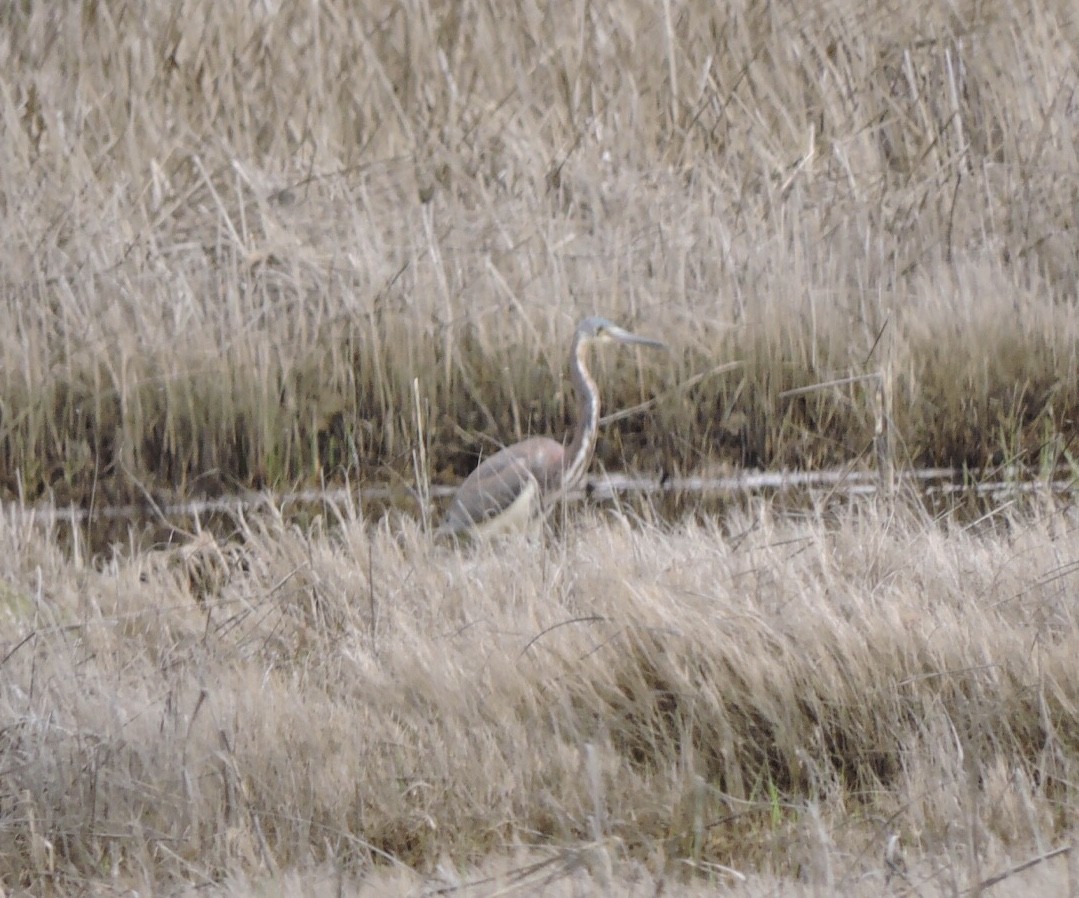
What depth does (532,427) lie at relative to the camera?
5.27 m

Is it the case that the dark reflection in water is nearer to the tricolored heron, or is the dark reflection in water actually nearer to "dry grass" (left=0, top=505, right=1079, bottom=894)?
the tricolored heron

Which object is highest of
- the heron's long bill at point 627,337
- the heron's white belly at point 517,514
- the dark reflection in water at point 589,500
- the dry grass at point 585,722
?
the heron's long bill at point 627,337

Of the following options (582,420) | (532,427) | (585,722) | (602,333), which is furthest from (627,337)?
(585,722)

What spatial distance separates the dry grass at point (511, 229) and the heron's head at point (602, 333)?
0.37 m

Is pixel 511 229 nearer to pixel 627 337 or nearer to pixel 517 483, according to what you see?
pixel 627 337

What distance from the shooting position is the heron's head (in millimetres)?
4773

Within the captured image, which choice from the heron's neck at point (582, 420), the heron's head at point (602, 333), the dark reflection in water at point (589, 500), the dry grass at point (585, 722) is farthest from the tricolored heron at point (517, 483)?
the dry grass at point (585, 722)

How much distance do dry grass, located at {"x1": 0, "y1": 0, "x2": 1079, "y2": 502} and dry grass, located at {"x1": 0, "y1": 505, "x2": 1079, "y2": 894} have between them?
1.47m

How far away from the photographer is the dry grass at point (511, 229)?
5.06 metres

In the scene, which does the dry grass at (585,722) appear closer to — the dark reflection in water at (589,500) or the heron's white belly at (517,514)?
the heron's white belly at (517,514)

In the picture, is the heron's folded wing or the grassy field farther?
the heron's folded wing

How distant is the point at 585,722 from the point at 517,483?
166 centimetres

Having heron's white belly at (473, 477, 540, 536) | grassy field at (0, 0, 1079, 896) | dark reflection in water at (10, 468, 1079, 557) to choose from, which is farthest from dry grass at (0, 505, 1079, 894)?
dark reflection in water at (10, 468, 1079, 557)

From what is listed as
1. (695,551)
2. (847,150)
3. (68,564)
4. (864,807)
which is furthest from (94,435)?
(864,807)
